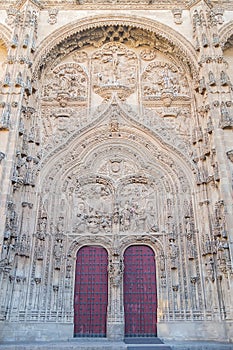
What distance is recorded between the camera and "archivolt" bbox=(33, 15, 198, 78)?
12.1 metres

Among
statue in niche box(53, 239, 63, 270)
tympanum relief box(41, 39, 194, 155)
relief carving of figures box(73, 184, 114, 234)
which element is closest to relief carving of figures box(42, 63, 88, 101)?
tympanum relief box(41, 39, 194, 155)

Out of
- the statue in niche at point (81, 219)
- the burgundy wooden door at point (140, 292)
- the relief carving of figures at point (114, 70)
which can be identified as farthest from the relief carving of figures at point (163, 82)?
the burgundy wooden door at point (140, 292)

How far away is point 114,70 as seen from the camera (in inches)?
501

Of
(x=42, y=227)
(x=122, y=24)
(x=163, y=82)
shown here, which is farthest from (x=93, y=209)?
(x=122, y=24)

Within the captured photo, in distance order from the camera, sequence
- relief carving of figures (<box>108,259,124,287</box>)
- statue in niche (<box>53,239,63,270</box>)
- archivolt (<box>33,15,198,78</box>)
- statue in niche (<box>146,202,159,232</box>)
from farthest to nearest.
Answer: archivolt (<box>33,15,198,78</box>)
statue in niche (<box>146,202,159,232</box>)
statue in niche (<box>53,239,63,270</box>)
relief carving of figures (<box>108,259,124,287</box>)

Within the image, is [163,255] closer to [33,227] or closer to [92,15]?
[33,227]

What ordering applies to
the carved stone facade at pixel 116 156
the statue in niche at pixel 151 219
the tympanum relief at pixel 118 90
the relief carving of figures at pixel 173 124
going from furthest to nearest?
1. the tympanum relief at pixel 118 90
2. the relief carving of figures at pixel 173 124
3. the statue in niche at pixel 151 219
4. the carved stone facade at pixel 116 156

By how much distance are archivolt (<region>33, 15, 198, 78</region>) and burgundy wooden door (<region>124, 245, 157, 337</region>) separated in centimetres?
645

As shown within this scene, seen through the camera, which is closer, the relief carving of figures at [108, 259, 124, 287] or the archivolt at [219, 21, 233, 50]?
the relief carving of figures at [108, 259, 124, 287]

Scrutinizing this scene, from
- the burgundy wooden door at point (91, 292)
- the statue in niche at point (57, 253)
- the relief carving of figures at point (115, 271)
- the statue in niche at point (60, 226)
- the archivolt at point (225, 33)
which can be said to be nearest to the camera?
the burgundy wooden door at point (91, 292)

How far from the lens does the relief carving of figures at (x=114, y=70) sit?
12.2 m

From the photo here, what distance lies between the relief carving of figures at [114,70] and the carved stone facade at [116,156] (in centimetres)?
5

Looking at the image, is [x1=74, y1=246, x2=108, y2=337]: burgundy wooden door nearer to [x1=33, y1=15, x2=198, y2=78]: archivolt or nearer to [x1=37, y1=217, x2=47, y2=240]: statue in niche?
[x1=37, y1=217, x2=47, y2=240]: statue in niche

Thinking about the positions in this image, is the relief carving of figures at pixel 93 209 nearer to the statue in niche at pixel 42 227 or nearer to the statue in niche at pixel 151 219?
the statue in niche at pixel 42 227
